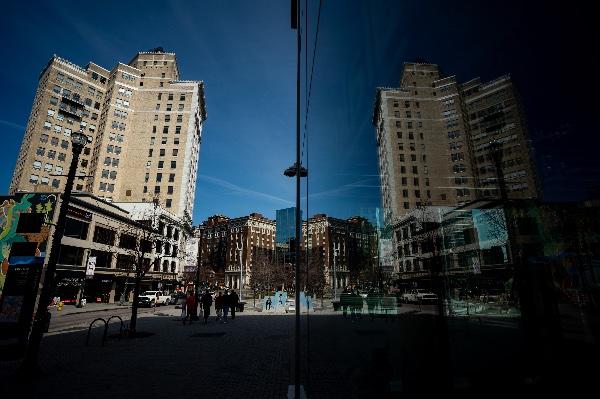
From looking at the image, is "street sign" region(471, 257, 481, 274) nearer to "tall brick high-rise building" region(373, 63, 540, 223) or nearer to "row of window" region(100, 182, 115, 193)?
"tall brick high-rise building" region(373, 63, 540, 223)

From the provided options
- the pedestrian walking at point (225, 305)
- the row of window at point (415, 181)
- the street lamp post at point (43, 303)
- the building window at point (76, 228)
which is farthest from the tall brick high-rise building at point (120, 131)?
the row of window at point (415, 181)

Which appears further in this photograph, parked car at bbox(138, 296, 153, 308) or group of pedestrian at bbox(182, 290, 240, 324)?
parked car at bbox(138, 296, 153, 308)

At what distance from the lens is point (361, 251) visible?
800cm

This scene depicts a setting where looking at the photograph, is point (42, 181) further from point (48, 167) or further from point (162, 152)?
point (162, 152)

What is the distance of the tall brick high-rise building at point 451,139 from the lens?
1975 millimetres

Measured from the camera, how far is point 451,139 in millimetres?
2602

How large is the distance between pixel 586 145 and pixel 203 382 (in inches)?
313

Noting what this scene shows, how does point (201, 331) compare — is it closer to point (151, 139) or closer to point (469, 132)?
point (469, 132)

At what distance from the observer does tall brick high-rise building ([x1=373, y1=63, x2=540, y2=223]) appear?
77.7 inches

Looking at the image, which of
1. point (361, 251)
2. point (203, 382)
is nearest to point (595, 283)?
point (361, 251)

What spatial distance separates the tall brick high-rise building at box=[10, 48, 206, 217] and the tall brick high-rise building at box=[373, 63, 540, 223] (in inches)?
2558

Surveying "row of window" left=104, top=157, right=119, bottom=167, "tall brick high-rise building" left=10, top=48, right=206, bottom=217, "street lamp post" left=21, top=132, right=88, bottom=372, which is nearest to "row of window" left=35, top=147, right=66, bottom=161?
"tall brick high-rise building" left=10, top=48, right=206, bottom=217

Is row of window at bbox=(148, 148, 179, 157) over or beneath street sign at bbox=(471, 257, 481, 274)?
over

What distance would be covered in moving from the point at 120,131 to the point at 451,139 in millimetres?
78225
